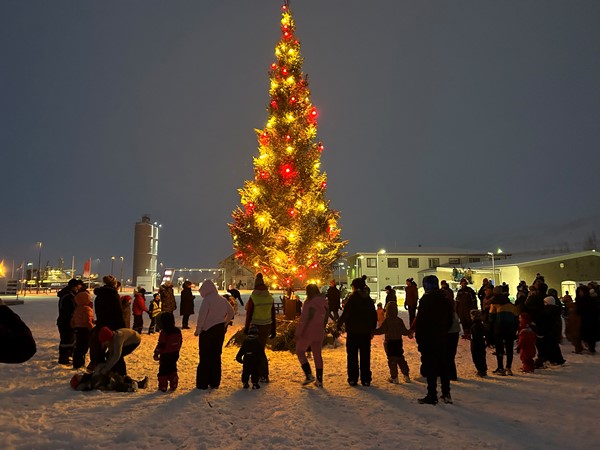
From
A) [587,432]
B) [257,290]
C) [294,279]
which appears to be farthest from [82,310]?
[587,432]

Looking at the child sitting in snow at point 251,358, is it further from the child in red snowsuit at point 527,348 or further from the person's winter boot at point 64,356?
the child in red snowsuit at point 527,348

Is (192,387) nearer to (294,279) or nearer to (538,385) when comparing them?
(538,385)

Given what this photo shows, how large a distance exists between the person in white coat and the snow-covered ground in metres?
0.28

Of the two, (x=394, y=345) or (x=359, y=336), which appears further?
(x=394, y=345)

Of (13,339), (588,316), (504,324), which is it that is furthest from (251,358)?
(588,316)

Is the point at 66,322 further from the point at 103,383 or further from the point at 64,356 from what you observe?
the point at 103,383

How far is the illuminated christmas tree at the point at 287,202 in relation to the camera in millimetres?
15141

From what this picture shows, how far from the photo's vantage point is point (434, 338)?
21.7 feet

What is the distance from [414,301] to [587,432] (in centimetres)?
1216

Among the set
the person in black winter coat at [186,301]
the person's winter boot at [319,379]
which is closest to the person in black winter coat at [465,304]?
the person's winter boot at [319,379]

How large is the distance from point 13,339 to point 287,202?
511 inches

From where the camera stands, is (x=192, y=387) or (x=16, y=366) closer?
(x=192, y=387)

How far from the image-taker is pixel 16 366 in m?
8.95

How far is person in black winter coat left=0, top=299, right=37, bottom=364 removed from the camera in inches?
94.0
